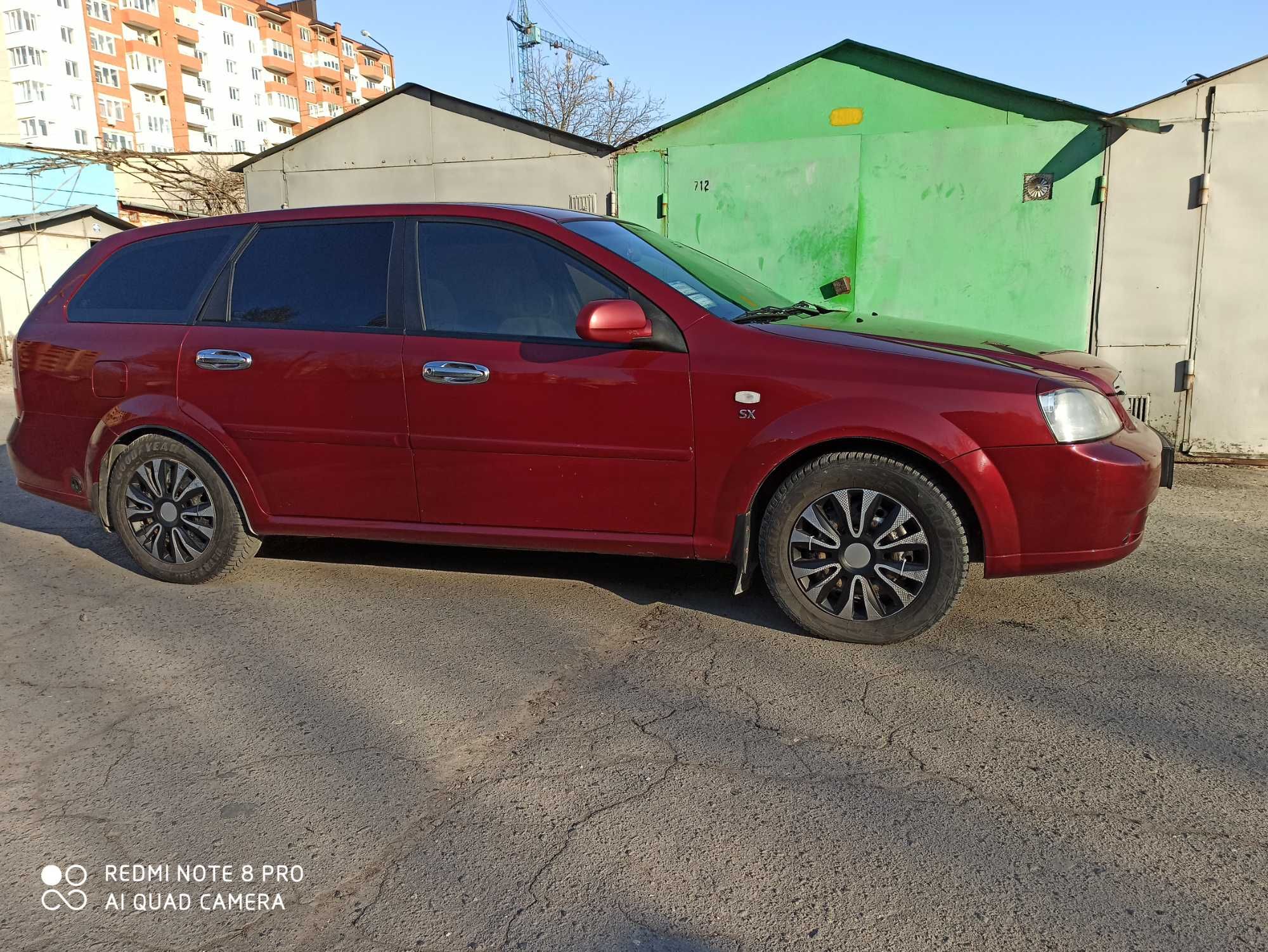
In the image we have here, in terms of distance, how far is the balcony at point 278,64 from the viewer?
77.3 m

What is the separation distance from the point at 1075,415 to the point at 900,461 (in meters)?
0.64

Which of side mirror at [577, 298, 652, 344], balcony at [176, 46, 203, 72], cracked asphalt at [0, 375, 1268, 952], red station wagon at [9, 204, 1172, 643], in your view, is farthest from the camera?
balcony at [176, 46, 203, 72]

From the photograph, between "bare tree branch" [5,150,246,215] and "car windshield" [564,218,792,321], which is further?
"bare tree branch" [5,150,246,215]

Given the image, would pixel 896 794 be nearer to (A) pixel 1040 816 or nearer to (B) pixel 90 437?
(A) pixel 1040 816

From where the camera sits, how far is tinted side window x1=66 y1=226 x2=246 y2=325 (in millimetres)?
4578

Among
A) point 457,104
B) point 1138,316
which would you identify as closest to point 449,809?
point 1138,316

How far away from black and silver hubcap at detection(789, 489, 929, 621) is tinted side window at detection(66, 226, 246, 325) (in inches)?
121

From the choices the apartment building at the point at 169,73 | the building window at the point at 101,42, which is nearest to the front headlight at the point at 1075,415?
the apartment building at the point at 169,73

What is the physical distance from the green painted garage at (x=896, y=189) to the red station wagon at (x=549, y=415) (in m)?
3.73

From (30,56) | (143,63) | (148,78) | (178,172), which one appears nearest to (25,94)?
(30,56)

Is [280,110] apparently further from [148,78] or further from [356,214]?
[356,214]

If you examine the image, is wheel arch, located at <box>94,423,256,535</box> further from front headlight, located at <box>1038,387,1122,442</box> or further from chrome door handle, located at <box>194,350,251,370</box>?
front headlight, located at <box>1038,387,1122,442</box>

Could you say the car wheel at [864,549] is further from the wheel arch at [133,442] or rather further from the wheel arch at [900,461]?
the wheel arch at [133,442]

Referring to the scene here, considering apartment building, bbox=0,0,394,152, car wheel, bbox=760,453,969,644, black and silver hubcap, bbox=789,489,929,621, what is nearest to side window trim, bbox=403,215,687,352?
car wheel, bbox=760,453,969,644
